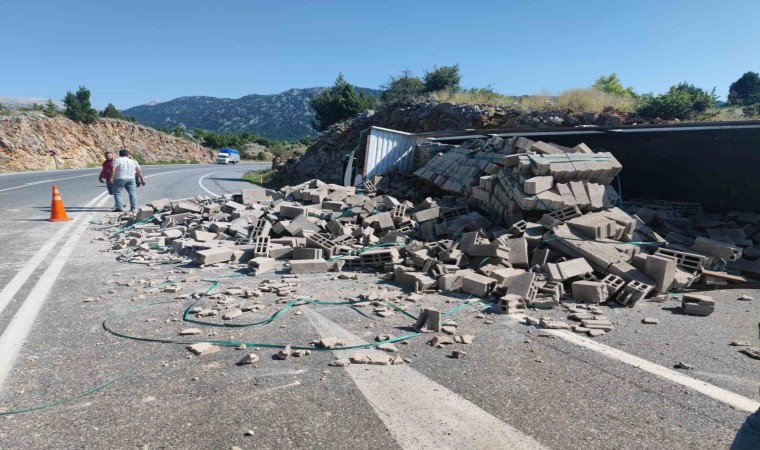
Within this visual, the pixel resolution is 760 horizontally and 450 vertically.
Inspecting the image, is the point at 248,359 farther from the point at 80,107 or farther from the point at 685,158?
the point at 80,107

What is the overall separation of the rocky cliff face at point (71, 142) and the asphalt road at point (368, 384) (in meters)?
34.5

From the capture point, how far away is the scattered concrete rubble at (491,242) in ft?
17.7

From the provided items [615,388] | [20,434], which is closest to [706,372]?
[615,388]

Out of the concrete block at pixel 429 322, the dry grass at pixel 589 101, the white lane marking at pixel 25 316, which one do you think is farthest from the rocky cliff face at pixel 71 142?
the concrete block at pixel 429 322

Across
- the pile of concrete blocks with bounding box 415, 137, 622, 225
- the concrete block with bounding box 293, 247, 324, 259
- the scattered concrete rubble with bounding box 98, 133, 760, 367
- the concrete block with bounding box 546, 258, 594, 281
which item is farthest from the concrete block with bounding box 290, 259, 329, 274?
the pile of concrete blocks with bounding box 415, 137, 622, 225

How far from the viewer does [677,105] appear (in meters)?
19.0

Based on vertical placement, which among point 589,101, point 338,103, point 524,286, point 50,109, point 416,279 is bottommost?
point 416,279

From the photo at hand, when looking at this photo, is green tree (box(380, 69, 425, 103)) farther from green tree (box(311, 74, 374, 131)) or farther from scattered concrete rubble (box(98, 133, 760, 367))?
scattered concrete rubble (box(98, 133, 760, 367))

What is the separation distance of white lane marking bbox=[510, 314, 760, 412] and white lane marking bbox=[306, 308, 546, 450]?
60.1 inches

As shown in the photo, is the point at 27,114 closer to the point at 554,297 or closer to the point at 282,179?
the point at 282,179

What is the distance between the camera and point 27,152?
33688 mm

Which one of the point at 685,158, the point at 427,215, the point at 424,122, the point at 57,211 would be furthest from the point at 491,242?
the point at 424,122

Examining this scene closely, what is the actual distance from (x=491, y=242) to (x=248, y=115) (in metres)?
177

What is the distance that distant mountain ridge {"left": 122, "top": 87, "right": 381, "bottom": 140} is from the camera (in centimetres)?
15750
